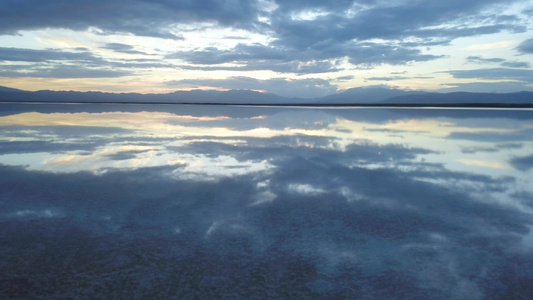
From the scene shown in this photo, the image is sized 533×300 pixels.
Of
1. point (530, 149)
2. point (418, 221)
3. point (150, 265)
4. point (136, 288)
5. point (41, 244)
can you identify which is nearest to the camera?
point (136, 288)

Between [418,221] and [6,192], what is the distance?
37.3ft

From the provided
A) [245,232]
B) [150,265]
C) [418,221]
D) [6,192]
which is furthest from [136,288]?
[6,192]

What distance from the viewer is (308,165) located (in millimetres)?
15086

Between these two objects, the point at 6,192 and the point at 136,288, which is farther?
the point at 6,192

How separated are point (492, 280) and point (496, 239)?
82.8 inches

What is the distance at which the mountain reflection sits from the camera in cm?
538

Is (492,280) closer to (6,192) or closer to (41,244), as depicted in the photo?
(41,244)

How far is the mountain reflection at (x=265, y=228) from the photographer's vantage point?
17.7 feet

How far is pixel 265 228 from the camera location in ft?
25.2

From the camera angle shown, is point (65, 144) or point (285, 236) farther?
point (65, 144)

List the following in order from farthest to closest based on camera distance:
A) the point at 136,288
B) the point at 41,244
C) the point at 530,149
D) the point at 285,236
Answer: the point at 530,149
the point at 285,236
the point at 41,244
the point at 136,288

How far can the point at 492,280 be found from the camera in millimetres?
5535

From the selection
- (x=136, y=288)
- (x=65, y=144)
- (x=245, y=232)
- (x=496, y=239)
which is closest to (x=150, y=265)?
(x=136, y=288)

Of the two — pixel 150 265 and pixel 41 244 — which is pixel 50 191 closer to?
pixel 41 244
